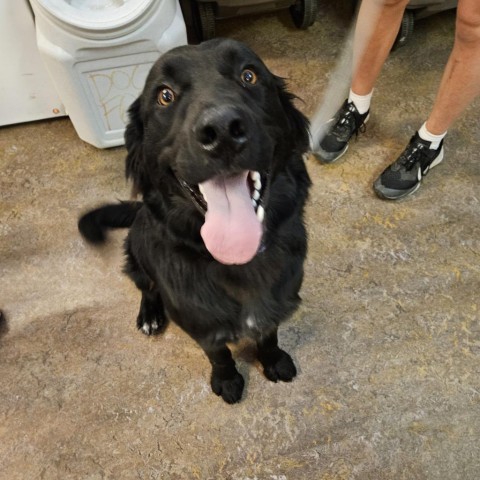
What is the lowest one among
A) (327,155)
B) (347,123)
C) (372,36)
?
(327,155)

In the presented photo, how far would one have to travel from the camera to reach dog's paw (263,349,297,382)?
1.56 metres

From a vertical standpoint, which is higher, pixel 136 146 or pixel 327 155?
pixel 136 146

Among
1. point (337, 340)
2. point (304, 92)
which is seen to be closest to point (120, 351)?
point (337, 340)

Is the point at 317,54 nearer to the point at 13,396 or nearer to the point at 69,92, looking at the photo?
the point at 69,92

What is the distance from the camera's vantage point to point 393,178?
6.50ft

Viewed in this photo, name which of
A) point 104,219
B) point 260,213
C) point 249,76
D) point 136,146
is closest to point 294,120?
point 249,76

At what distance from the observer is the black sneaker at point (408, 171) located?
6.47 feet

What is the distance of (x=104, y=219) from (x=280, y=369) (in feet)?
2.51

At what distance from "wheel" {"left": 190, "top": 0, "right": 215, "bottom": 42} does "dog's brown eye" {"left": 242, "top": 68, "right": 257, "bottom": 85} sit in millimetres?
1553

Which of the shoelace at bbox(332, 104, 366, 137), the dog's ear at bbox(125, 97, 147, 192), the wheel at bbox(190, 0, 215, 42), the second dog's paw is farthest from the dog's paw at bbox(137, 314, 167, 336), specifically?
the wheel at bbox(190, 0, 215, 42)

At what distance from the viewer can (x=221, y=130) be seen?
34.4 inches

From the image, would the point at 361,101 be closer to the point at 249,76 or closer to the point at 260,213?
the point at 249,76

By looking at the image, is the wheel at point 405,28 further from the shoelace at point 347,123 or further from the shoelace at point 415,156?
the shoelace at point 415,156

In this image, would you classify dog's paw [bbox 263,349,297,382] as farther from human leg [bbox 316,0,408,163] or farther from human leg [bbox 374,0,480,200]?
human leg [bbox 316,0,408,163]
